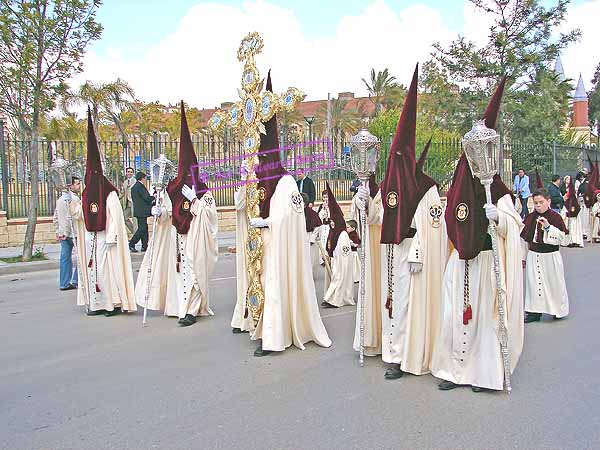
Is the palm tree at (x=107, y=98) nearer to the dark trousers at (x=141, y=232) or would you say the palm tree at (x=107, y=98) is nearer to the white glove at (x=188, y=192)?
the dark trousers at (x=141, y=232)

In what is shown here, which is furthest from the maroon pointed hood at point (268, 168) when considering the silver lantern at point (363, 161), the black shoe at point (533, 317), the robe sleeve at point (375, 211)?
the black shoe at point (533, 317)

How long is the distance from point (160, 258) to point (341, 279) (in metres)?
2.70

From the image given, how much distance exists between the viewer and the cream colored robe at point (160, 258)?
9273 mm

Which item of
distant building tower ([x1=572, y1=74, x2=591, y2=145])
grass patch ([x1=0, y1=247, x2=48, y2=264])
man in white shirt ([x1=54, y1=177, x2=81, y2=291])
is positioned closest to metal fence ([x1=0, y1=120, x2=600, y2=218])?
grass patch ([x1=0, y1=247, x2=48, y2=264])

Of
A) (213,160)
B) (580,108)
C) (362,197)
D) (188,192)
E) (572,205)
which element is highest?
(580,108)

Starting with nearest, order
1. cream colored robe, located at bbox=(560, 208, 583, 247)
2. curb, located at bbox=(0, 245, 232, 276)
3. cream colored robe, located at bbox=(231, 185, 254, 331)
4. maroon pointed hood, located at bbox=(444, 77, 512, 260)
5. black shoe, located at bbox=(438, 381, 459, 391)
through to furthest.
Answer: maroon pointed hood, located at bbox=(444, 77, 512, 260), black shoe, located at bbox=(438, 381, 459, 391), cream colored robe, located at bbox=(231, 185, 254, 331), curb, located at bbox=(0, 245, 232, 276), cream colored robe, located at bbox=(560, 208, 583, 247)

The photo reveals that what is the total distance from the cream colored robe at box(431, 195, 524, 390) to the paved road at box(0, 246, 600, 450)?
230 mm

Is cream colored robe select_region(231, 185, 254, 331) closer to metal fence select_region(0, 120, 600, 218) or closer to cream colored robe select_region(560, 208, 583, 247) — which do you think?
metal fence select_region(0, 120, 600, 218)

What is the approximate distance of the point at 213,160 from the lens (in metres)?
19.4

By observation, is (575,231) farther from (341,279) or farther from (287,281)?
(287,281)

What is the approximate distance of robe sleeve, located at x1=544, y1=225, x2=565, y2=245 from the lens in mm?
8305

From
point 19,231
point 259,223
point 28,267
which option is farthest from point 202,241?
point 19,231

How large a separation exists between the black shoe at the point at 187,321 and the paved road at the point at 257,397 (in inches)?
8.1

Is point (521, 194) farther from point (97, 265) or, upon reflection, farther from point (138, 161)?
point (97, 265)
